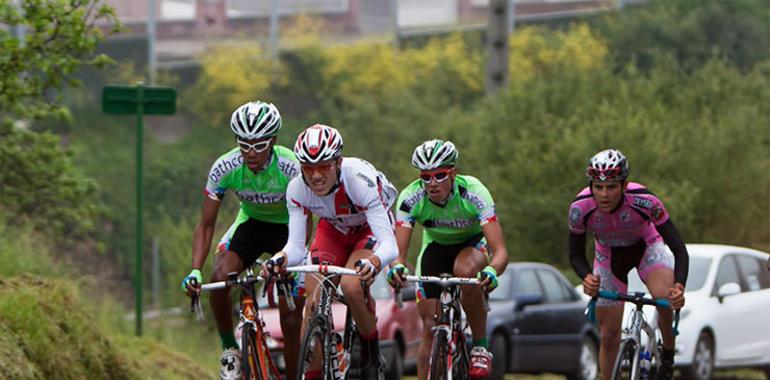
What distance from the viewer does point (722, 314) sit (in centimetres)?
1872

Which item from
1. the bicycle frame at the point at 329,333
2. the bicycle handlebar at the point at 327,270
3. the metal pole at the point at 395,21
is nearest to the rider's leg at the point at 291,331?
the bicycle frame at the point at 329,333

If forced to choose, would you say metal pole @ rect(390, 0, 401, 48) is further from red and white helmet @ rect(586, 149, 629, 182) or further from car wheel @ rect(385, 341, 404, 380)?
red and white helmet @ rect(586, 149, 629, 182)

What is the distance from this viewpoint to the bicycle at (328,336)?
→ 32.9 ft

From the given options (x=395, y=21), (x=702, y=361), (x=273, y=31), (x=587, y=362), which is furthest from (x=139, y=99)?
(x=395, y=21)

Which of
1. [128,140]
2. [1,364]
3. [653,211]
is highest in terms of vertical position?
[653,211]

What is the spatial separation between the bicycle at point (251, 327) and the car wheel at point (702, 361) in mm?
8987

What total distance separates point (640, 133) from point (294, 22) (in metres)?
54.6

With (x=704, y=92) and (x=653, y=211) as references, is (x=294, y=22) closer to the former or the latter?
(x=704, y=92)

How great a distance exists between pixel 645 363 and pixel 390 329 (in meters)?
6.91

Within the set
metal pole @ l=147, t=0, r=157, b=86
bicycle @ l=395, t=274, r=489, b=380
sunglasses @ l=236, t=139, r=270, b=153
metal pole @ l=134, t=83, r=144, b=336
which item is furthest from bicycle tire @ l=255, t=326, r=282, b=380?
metal pole @ l=147, t=0, r=157, b=86

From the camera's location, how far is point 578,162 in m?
33.2

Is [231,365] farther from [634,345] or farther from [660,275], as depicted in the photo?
[660,275]

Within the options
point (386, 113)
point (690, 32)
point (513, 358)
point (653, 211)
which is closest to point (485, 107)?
point (513, 358)

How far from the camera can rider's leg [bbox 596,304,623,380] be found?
1201 centimetres
